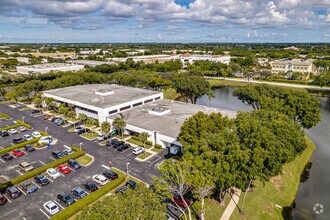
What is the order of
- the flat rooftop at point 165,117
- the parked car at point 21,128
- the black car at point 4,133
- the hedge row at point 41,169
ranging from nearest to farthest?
the hedge row at point 41,169, the flat rooftop at point 165,117, the black car at point 4,133, the parked car at point 21,128

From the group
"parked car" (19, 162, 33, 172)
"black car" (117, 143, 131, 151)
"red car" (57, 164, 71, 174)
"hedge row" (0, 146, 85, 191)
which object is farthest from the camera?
"black car" (117, 143, 131, 151)

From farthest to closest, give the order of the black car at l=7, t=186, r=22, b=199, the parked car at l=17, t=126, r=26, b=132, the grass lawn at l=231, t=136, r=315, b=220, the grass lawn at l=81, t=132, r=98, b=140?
the parked car at l=17, t=126, r=26, b=132 → the grass lawn at l=81, t=132, r=98, b=140 → the black car at l=7, t=186, r=22, b=199 → the grass lawn at l=231, t=136, r=315, b=220

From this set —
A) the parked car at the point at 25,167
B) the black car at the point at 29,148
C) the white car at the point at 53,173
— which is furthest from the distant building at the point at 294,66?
the parked car at the point at 25,167

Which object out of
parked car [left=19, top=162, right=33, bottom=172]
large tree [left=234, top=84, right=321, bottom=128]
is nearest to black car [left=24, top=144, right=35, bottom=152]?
parked car [left=19, top=162, right=33, bottom=172]

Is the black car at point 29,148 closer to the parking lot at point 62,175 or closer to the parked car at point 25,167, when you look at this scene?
the parking lot at point 62,175

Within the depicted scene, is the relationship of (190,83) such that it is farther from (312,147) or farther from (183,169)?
(183,169)

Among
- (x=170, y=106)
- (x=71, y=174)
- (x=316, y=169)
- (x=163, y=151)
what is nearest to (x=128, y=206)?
(x=71, y=174)

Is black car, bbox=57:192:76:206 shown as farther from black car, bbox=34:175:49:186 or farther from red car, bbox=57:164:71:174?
red car, bbox=57:164:71:174
